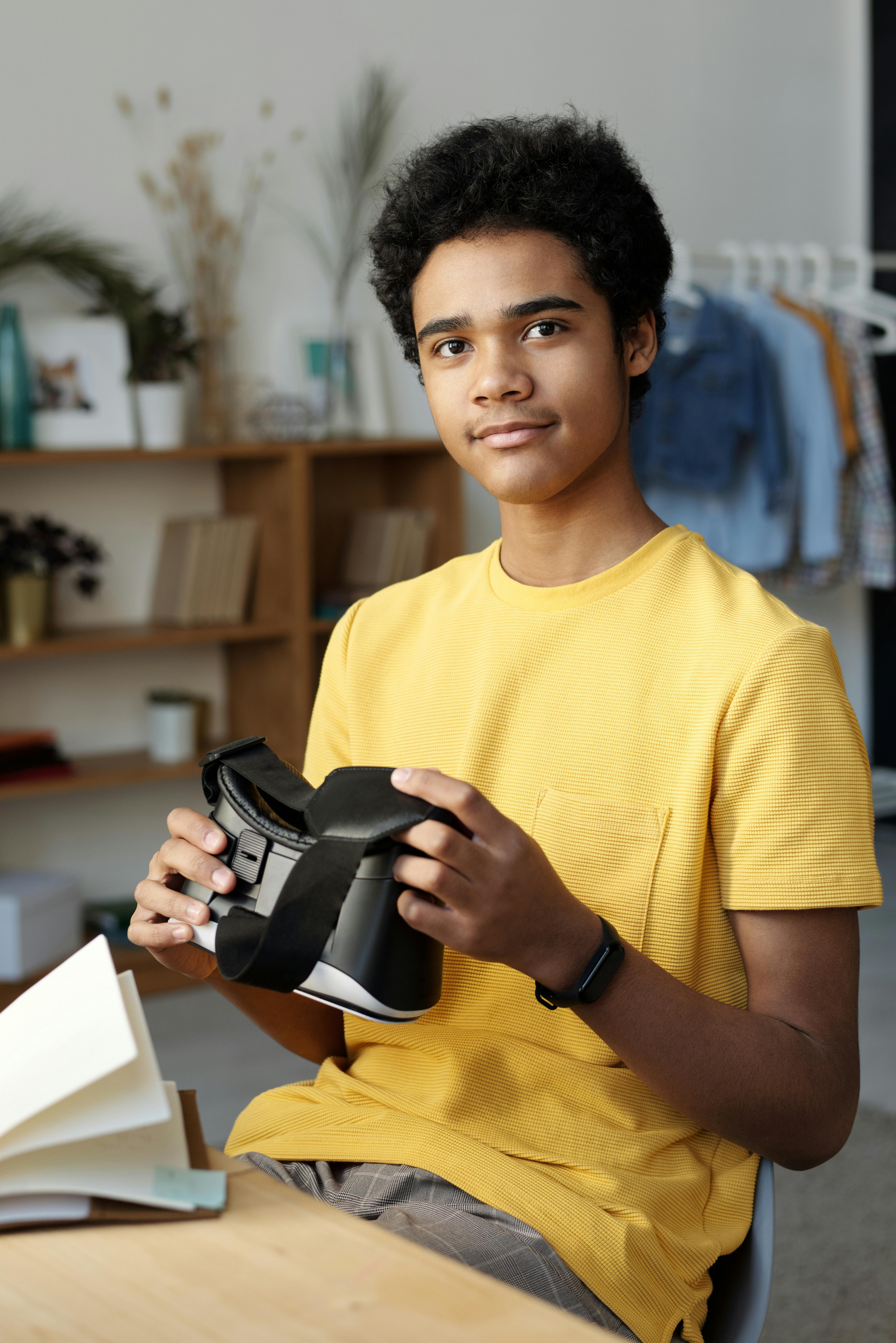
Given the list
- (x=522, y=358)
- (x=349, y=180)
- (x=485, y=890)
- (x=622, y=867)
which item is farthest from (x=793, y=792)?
(x=349, y=180)

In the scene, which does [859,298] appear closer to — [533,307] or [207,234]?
[207,234]

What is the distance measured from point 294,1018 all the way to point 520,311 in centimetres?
64

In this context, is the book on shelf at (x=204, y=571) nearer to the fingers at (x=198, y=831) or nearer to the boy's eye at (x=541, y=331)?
the boy's eye at (x=541, y=331)

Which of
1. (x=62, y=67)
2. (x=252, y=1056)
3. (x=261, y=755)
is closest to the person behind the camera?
(x=261, y=755)

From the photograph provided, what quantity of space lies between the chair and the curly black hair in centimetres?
72

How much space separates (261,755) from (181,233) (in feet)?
9.70

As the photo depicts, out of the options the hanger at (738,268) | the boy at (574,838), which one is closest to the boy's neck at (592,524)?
the boy at (574,838)

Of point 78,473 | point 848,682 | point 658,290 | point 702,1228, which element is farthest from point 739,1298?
point 848,682

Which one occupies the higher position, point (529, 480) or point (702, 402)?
point (702, 402)

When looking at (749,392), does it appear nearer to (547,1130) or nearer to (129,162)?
(129,162)

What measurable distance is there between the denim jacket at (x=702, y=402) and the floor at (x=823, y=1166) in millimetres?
1433

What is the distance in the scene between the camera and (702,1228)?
1.03 meters

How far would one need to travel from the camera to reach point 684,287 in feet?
13.5

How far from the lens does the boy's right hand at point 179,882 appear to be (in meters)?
0.90
